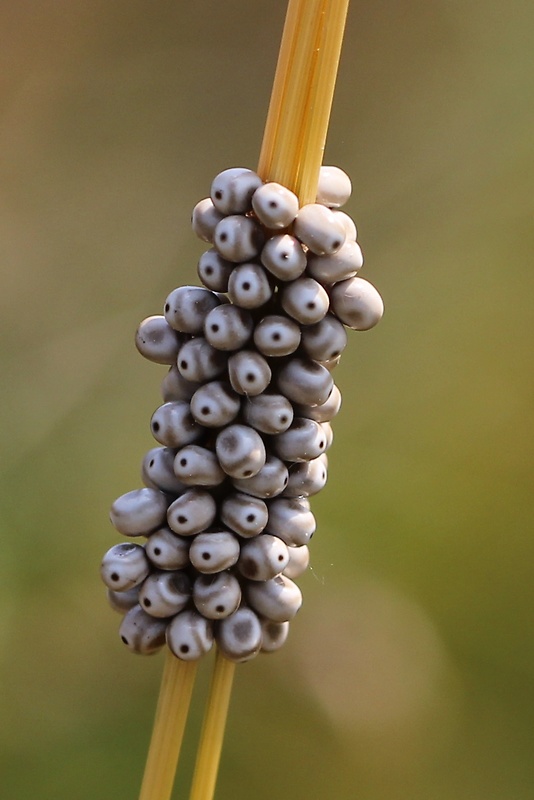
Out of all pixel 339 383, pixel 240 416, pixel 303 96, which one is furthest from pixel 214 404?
pixel 339 383

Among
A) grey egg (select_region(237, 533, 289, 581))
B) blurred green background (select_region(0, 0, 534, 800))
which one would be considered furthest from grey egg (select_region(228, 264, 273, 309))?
blurred green background (select_region(0, 0, 534, 800))

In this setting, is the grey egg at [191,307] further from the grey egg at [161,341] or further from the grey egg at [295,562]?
the grey egg at [295,562]

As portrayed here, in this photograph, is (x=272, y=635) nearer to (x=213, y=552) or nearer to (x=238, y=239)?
(x=213, y=552)

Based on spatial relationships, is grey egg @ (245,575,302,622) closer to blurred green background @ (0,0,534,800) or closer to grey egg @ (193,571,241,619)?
grey egg @ (193,571,241,619)

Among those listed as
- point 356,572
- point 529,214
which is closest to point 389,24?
point 529,214

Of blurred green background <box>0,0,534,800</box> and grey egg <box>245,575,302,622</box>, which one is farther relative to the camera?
blurred green background <box>0,0,534,800</box>

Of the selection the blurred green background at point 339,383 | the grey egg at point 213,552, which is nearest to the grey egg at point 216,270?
the grey egg at point 213,552

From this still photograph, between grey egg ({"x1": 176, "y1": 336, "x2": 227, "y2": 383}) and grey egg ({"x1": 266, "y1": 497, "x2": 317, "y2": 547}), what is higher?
grey egg ({"x1": 176, "y1": 336, "x2": 227, "y2": 383})
